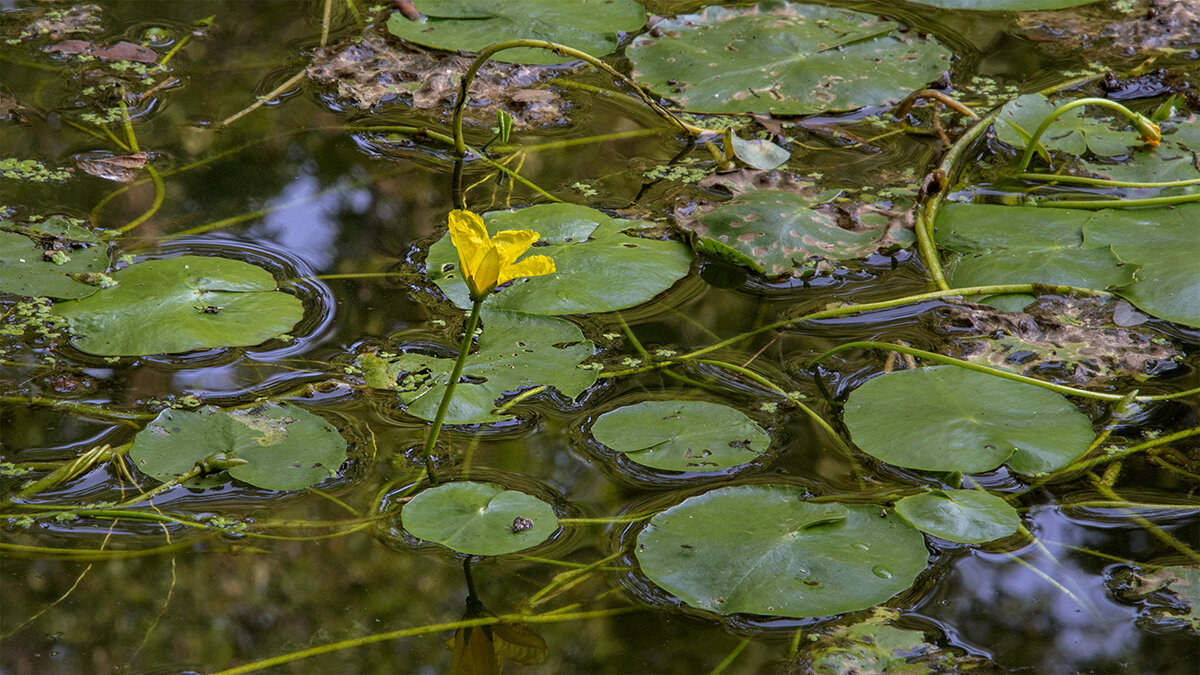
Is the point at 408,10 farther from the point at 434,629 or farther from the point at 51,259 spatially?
the point at 434,629

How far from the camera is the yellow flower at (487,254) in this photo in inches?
52.7

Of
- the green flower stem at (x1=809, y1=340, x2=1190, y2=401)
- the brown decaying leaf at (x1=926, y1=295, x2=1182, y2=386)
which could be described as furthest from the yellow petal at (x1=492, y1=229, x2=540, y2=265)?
the brown decaying leaf at (x1=926, y1=295, x2=1182, y2=386)

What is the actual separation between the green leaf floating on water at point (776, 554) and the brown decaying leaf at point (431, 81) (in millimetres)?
1444

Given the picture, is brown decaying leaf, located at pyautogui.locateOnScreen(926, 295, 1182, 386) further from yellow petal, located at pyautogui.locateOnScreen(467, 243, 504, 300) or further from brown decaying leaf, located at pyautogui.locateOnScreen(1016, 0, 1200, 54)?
brown decaying leaf, located at pyautogui.locateOnScreen(1016, 0, 1200, 54)

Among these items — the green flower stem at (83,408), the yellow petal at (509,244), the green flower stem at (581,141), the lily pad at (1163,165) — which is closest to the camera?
the yellow petal at (509,244)

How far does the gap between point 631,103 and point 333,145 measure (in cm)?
82

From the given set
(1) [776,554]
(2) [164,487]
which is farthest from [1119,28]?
(2) [164,487]

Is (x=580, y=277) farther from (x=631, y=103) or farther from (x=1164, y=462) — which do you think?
(x=1164, y=462)

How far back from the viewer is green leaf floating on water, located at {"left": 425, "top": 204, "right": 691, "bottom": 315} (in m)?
1.95

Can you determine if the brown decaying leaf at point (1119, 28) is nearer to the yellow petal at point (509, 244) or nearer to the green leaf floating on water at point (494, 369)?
the green leaf floating on water at point (494, 369)

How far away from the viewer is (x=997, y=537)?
147 centimetres

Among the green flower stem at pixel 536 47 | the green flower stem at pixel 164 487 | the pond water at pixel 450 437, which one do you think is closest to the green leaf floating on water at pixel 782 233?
the pond water at pixel 450 437

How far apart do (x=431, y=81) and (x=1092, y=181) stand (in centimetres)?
173

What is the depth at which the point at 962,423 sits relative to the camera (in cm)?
165
